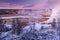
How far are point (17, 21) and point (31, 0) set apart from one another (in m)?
0.30

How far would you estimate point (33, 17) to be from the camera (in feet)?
5.33

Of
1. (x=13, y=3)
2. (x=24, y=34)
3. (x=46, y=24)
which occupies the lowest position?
(x=24, y=34)

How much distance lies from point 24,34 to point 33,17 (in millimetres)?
229

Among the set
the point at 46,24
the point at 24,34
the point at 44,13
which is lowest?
the point at 24,34

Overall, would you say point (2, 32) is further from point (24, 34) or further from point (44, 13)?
point (44, 13)

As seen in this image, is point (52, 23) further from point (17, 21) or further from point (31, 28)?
point (17, 21)

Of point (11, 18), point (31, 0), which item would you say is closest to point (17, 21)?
point (11, 18)

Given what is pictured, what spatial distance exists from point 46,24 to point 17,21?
35 centimetres

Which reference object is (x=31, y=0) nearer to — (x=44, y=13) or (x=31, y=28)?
(x=44, y=13)

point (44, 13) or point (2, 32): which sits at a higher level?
point (44, 13)

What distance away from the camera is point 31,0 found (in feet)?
5.35

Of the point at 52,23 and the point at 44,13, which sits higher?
the point at 44,13

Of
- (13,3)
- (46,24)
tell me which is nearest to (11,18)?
(13,3)

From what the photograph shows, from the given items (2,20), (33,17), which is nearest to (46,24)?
(33,17)
